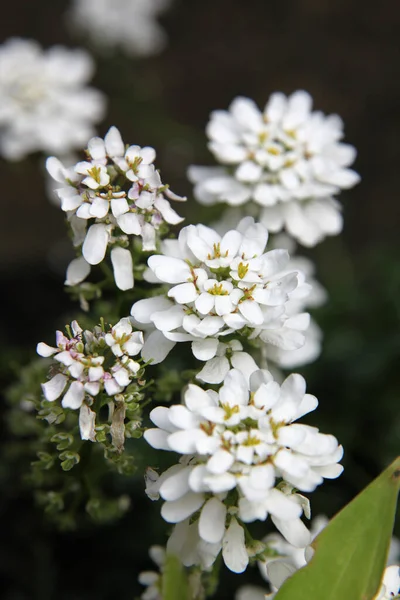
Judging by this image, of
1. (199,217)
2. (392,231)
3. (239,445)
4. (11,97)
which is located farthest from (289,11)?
(239,445)

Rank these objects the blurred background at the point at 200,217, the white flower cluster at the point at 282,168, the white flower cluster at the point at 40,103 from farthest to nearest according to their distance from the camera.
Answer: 1. the white flower cluster at the point at 40,103
2. the blurred background at the point at 200,217
3. the white flower cluster at the point at 282,168

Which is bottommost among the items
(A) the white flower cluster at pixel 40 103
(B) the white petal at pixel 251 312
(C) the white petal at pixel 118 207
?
(B) the white petal at pixel 251 312

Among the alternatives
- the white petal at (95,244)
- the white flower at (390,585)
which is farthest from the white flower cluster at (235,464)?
the white petal at (95,244)

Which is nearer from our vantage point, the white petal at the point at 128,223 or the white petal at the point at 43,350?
the white petal at the point at 43,350

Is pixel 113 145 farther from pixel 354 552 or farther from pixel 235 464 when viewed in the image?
pixel 354 552

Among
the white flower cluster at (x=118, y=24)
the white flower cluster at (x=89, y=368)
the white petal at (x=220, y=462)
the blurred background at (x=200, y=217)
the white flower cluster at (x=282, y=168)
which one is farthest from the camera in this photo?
the white flower cluster at (x=118, y=24)

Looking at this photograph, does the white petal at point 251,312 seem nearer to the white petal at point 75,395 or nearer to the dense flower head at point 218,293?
the dense flower head at point 218,293

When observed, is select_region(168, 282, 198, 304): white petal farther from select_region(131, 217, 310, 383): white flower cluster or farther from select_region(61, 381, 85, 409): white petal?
select_region(61, 381, 85, 409): white petal

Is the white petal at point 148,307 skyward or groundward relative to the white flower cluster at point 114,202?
groundward

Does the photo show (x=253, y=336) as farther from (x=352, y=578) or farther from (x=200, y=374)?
(x=352, y=578)
